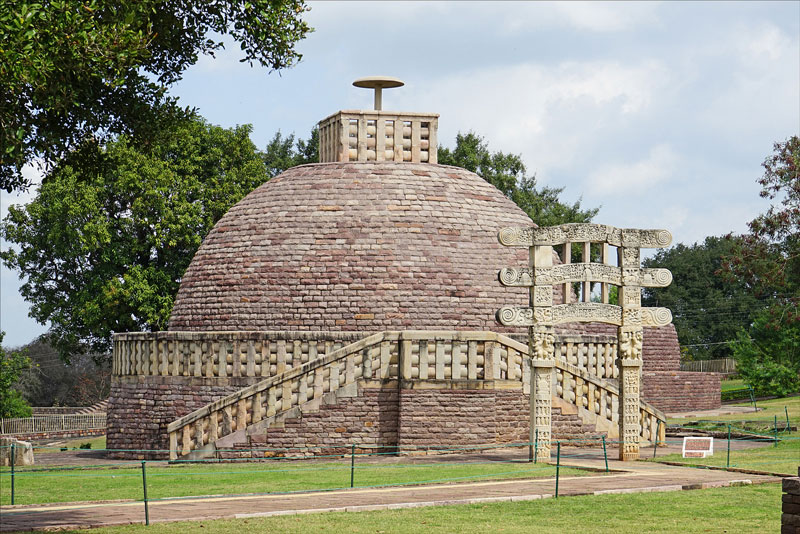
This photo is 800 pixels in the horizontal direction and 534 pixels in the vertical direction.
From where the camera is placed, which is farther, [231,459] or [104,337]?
[104,337]

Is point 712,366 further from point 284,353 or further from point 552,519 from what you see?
point 552,519

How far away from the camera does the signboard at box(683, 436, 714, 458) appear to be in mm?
19719

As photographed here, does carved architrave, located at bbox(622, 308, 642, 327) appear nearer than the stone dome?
Yes

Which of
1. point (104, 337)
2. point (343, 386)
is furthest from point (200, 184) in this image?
point (343, 386)

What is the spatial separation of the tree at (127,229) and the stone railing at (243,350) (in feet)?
40.7

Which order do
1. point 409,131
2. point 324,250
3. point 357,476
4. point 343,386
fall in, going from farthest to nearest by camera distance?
point 409,131, point 324,250, point 343,386, point 357,476

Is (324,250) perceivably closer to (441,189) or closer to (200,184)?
(441,189)

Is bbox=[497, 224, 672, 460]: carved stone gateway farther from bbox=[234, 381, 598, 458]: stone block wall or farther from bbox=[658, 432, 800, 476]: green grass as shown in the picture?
bbox=[234, 381, 598, 458]: stone block wall

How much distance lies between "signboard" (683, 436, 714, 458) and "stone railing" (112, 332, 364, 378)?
8022 mm

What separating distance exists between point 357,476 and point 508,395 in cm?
594

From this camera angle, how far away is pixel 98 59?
444 inches

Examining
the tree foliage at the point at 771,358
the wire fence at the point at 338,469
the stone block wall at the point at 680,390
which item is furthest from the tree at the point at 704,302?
the wire fence at the point at 338,469

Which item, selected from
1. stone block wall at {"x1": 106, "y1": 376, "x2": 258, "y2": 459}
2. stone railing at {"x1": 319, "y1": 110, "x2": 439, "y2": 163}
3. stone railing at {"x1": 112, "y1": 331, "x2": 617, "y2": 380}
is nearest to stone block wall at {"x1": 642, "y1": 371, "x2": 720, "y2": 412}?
stone railing at {"x1": 112, "y1": 331, "x2": 617, "y2": 380}

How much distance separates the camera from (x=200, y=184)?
3897cm
